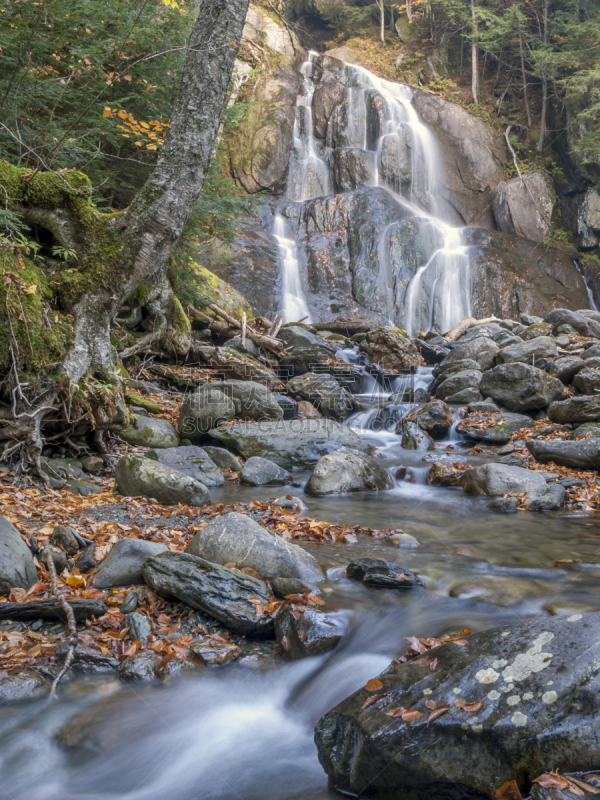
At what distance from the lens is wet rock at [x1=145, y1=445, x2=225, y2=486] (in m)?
6.77

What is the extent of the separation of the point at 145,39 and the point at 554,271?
17896 millimetres

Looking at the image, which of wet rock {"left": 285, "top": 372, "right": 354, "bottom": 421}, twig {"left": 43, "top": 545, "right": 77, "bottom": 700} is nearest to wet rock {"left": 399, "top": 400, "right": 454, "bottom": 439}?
wet rock {"left": 285, "top": 372, "right": 354, "bottom": 421}

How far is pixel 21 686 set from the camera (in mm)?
2639

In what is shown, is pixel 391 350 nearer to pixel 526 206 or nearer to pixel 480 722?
pixel 480 722

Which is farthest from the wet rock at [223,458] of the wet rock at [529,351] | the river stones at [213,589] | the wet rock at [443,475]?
the wet rock at [529,351]

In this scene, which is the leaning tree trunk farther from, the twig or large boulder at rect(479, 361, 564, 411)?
large boulder at rect(479, 361, 564, 411)

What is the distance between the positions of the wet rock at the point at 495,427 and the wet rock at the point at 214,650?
6.98m

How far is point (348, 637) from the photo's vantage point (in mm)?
3248

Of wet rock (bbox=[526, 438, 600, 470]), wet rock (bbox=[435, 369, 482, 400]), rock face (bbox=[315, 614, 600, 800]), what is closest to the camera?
rock face (bbox=[315, 614, 600, 800])

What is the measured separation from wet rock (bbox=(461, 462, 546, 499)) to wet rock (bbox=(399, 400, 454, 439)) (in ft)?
9.66

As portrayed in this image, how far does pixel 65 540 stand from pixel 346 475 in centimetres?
395

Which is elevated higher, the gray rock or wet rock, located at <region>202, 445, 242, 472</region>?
the gray rock

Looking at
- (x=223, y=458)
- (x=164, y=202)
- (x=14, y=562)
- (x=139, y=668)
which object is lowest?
(x=223, y=458)

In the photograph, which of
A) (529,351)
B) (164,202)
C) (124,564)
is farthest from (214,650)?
(529,351)
